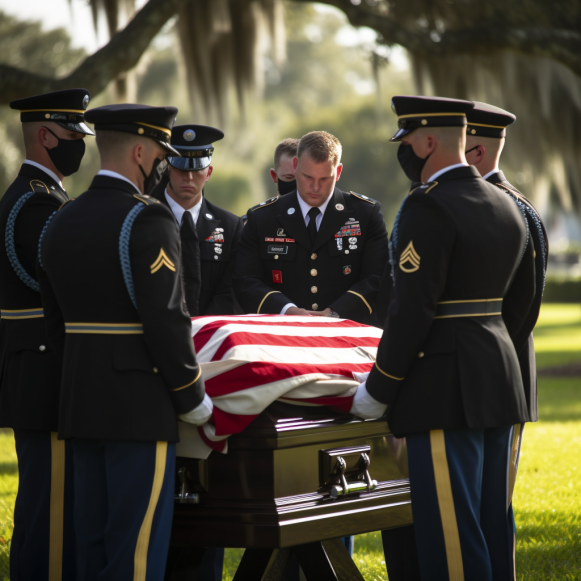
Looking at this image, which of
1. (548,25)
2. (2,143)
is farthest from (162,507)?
(2,143)

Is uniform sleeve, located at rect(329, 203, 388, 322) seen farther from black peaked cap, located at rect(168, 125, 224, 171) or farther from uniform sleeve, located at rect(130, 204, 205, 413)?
uniform sleeve, located at rect(130, 204, 205, 413)

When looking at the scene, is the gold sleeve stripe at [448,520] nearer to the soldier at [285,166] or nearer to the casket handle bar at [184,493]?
the casket handle bar at [184,493]

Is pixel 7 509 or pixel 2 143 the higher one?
pixel 2 143

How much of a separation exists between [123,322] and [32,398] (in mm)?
690

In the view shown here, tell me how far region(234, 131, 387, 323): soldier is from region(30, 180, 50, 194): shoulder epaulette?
3.75 feet

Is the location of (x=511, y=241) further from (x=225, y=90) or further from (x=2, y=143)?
(x=2, y=143)

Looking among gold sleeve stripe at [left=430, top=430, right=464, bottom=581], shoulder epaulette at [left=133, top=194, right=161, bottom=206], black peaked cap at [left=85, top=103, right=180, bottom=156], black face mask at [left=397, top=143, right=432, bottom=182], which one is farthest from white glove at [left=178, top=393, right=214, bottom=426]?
black face mask at [left=397, top=143, right=432, bottom=182]

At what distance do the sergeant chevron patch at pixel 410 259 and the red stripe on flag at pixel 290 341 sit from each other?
0.53 meters

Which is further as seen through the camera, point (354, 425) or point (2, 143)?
point (2, 143)

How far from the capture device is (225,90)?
820 cm

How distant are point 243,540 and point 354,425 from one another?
0.56 meters

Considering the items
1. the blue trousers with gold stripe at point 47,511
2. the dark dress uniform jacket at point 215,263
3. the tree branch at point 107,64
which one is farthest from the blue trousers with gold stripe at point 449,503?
the tree branch at point 107,64

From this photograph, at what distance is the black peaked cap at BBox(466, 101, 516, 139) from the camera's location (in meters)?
3.26

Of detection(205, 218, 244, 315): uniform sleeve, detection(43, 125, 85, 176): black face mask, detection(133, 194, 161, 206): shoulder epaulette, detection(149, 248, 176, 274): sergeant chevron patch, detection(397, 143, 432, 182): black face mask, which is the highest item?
detection(43, 125, 85, 176): black face mask
